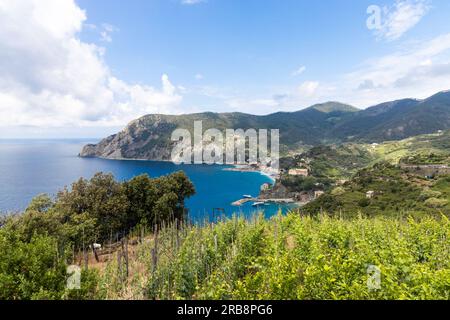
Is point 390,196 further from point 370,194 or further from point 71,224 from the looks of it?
point 71,224

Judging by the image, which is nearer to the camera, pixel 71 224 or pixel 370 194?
pixel 71 224

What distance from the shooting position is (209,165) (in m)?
199

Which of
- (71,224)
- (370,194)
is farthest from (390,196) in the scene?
(71,224)

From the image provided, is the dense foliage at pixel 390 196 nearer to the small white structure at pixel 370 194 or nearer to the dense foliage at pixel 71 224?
the small white structure at pixel 370 194

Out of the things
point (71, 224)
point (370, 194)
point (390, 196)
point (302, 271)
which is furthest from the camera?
point (370, 194)

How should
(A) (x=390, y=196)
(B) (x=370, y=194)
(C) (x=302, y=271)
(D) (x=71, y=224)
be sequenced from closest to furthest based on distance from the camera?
1. (C) (x=302, y=271)
2. (D) (x=71, y=224)
3. (A) (x=390, y=196)
4. (B) (x=370, y=194)

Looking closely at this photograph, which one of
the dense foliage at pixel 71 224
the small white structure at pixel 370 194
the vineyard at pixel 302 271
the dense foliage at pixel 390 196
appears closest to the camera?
the vineyard at pixel 302 271

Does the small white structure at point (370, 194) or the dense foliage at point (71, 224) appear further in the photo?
the small white structure at point (370, 194)

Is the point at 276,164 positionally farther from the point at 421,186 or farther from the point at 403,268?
the point at 403,268

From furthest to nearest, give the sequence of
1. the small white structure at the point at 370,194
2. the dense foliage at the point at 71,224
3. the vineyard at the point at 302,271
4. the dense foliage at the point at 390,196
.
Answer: the small white structure at the point at 370,194
the dense foliage at the point at 390,196
the dense foliage at the point at 71,224
the vineyard at the point at 302,271

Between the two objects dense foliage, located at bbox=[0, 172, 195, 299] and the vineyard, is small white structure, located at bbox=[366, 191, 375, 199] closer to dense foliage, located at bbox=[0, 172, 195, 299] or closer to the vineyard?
dense foliage, located at bbox=[0, 172, 195, 299]

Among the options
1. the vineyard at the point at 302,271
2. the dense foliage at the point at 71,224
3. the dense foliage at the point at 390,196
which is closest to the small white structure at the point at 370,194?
the dense foliage at the point at 390,196

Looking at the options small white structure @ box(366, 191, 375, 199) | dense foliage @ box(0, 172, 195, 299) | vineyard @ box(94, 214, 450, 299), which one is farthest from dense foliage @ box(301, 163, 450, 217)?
vineyard @ box(94, 214, 450, 299)
